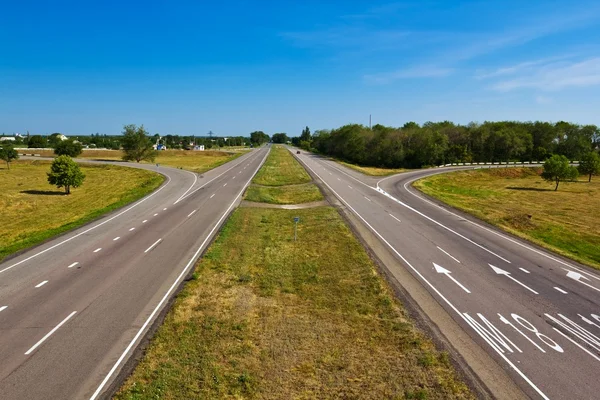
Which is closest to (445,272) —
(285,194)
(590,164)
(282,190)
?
(285,194)

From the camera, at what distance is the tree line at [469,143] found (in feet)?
273

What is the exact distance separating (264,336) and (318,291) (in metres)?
4.26

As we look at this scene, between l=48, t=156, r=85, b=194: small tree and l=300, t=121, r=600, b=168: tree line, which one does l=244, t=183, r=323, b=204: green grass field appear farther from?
l=300, t=121, r=600, b=168: tree line

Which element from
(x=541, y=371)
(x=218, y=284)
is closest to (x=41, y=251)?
(x=218, y=284)

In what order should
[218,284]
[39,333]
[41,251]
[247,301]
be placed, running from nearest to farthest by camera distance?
[39,333] → [247,301] → [218,284] → [41,251]

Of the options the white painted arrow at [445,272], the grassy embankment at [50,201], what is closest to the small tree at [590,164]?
the white painted arrow at [445,272]

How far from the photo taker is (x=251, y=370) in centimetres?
1062

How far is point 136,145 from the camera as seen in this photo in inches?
3509

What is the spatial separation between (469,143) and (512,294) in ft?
292

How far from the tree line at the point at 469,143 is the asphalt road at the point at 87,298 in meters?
64.6

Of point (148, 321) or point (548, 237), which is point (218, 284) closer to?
point (148, 321)

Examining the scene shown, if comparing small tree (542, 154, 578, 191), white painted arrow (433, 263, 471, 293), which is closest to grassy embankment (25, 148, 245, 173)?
white painted arrow (433, 263, 471, 293)

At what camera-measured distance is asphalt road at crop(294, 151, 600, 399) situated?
1091 centimetres

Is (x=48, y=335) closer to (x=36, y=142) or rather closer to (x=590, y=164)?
(x=590, y=164)
